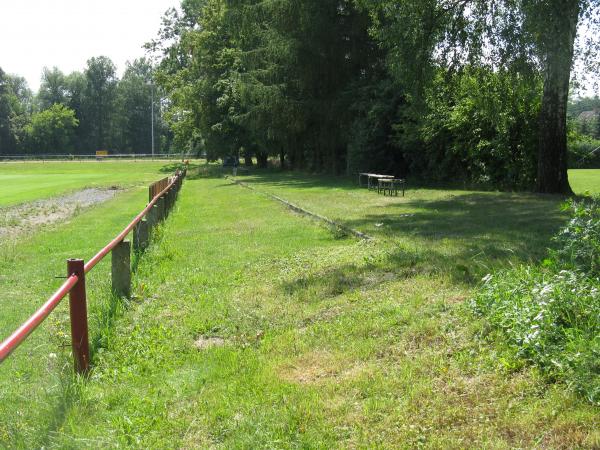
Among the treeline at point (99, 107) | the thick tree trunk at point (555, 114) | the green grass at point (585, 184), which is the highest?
the treeline at point (99, 107)

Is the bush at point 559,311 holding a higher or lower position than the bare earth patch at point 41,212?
higher

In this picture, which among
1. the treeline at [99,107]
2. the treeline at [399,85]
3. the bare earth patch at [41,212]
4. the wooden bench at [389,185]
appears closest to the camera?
the treeline at [399,85]

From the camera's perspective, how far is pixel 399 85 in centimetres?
2725

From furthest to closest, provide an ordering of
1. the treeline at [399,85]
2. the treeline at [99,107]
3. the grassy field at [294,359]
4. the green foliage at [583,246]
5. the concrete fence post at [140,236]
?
the treeline at [99,107], the treeline at [399,85], the concrete fence post at [140,236], the green foliage at [583,246], the grassy field at [294,359]

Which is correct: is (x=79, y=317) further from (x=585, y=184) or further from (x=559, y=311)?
(x=585, y=184)

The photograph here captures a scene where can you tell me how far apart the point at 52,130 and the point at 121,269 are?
11566cm

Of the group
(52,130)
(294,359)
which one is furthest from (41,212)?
(52,130)

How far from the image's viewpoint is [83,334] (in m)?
5.02

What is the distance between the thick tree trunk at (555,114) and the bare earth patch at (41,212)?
15147 millimetres

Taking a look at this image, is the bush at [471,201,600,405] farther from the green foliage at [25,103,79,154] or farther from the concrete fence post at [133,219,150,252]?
the green foliage at [25,103,79,154]

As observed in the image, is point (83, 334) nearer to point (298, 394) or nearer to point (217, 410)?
point (217, 410)

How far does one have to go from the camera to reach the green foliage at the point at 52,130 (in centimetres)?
11162

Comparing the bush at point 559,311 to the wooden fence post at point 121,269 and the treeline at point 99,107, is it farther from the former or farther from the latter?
the treeline at point 99,107

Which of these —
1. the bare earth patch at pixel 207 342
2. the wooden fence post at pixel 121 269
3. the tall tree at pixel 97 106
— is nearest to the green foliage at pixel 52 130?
the tall tree at pixel 97 106
